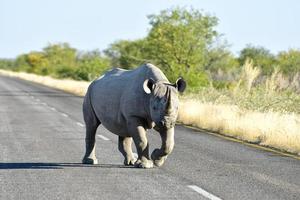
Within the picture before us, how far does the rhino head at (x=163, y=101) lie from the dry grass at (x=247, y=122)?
5.33 metres

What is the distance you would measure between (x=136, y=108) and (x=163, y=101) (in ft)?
2.88

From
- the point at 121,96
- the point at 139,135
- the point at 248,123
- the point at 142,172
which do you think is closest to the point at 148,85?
the point at 139,135

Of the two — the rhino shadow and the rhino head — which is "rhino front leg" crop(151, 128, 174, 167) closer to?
the rhino head

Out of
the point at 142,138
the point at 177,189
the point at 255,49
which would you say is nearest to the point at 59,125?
the point at 142,138

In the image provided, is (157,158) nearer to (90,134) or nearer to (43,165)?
(90,134)

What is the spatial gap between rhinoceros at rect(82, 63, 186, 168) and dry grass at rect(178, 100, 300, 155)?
4.55 meters

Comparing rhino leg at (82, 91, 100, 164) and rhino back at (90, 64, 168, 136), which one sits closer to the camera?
rhino back at (90, 64, 168, 136)

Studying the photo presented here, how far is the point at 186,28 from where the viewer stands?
36.5 m

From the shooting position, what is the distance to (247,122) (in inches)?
711

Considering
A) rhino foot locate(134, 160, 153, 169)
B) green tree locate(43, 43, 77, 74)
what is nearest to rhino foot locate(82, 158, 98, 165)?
rhino foot locate(134, 160, 153, 169)

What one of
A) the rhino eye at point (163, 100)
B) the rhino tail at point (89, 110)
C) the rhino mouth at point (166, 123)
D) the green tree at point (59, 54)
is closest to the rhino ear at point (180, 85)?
the rhino eye at point (163, 100)

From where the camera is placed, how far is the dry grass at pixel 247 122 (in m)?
15.3

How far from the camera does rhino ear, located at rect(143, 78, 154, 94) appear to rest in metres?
9.39

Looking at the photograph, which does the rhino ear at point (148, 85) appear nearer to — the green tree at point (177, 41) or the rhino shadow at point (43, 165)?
the rhino shadow at point (43, 165)
